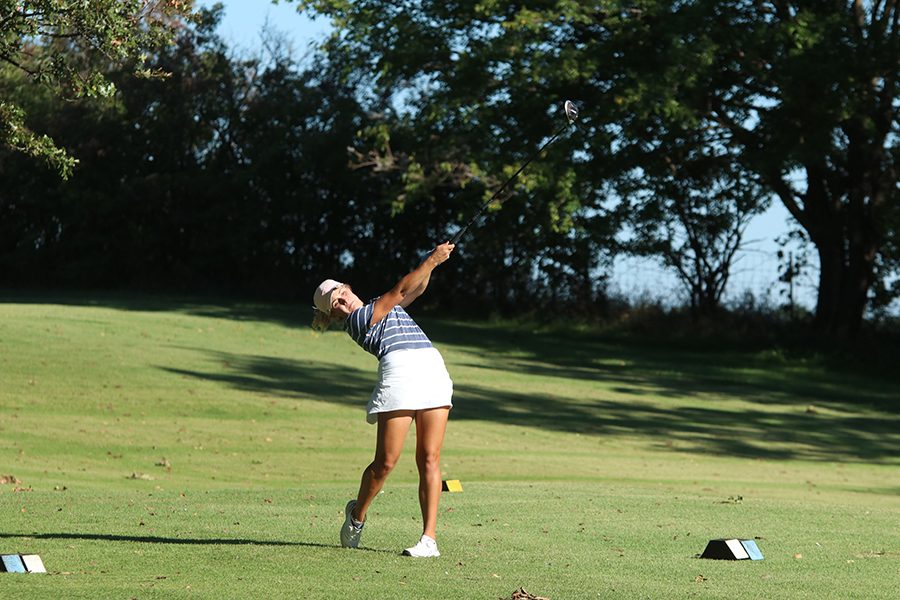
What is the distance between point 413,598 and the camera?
6.27 meters

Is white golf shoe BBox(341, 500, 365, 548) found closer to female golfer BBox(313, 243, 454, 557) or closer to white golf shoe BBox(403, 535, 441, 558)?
female golfer BBox(313, 243, 454, 557)

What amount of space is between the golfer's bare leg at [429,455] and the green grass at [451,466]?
1.02 ft

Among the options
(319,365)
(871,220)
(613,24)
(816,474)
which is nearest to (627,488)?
(816,474)

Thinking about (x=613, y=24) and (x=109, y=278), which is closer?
(x=613, y=24)

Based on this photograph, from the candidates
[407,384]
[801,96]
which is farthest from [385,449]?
[801,96]

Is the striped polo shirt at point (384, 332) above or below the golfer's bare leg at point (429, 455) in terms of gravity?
above

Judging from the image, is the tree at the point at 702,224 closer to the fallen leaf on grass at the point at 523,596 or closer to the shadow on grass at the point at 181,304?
the shadow on grass at the point at 181,304

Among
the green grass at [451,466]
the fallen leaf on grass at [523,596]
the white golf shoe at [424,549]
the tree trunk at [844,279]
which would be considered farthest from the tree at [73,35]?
the tree trunk at [844,279]

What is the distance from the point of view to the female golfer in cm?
739

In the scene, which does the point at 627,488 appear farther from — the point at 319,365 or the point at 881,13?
the point at 881,13

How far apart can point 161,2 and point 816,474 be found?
9002 millimetres

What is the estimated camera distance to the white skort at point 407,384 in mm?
7391

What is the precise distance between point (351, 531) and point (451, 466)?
24.1 ft

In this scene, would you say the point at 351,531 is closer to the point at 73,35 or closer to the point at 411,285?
the point at 411,285
